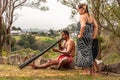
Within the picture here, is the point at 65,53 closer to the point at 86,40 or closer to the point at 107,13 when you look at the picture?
the point at 86,40

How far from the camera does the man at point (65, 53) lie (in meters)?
9.91

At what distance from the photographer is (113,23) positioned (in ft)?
39.3

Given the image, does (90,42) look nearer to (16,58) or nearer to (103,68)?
(103,68)

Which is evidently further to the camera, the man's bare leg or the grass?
the man's bare leg

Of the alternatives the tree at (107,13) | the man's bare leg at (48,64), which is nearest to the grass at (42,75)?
the man's bare leg at (48,64)

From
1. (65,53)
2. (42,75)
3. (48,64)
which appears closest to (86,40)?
(65,53)

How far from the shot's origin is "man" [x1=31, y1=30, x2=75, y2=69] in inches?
390

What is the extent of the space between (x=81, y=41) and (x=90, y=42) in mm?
242

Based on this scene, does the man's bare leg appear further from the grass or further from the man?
the grass

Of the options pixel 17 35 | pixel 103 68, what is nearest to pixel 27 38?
pixel 17 35

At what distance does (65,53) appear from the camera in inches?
390

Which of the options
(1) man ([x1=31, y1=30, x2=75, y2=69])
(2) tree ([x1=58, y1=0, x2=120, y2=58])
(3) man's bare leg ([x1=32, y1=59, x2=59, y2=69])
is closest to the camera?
(1) man ([x1=31, y1=30, x2=75, y2=69])

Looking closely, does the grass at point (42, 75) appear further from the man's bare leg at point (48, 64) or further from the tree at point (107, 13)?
the tree at point (107, 13)

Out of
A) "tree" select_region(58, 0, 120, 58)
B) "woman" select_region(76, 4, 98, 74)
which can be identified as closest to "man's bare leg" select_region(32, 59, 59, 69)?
"woman" select_region(76, 4, 98, 74)
